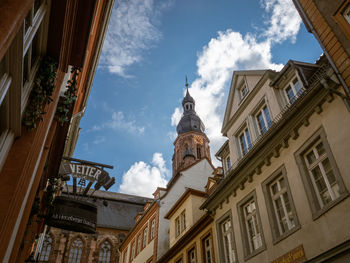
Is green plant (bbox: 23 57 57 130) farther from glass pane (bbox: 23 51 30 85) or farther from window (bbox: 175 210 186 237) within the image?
window (bbox: 175 210 186 237)

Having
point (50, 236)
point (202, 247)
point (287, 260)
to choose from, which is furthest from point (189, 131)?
point (287, 260)

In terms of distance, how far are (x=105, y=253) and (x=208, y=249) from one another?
3369 centimetres

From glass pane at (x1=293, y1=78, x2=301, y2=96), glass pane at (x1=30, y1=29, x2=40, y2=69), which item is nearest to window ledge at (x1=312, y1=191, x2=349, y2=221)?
glass pane at (x1=293, y1=78, x2=301, y2=96)

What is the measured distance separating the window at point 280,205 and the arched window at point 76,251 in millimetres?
38466

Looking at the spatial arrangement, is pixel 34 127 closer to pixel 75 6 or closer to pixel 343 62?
pixel 75 6

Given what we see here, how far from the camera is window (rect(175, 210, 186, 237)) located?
19469 millimetres

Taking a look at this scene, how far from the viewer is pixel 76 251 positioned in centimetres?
4328

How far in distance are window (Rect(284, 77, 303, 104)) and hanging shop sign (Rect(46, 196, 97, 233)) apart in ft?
26.7

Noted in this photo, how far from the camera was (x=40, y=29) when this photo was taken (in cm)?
544

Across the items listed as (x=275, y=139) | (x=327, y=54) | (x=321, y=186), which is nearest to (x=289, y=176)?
(x=321, y=186)

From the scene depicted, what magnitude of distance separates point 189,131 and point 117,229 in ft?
108

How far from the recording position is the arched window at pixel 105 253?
43844 mm

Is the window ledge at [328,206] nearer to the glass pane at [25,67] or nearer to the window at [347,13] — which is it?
the window at [347,13]

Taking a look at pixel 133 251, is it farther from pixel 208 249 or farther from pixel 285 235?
pixel 285 235
